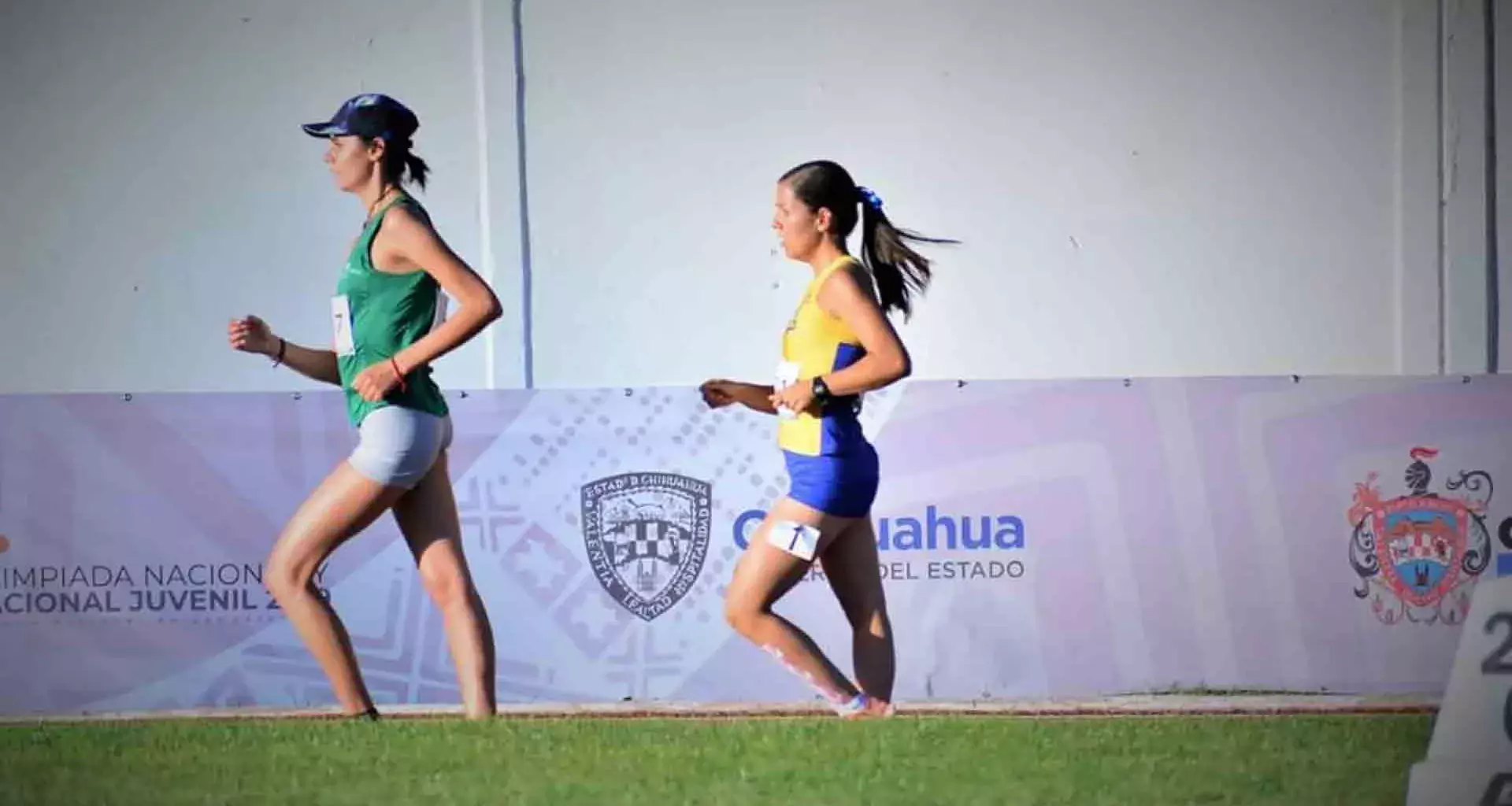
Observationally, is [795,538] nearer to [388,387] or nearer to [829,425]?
[829,425]

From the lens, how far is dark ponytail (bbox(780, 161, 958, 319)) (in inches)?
305

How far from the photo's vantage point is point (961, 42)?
13.1 m

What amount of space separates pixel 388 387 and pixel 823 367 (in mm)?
A: 1290

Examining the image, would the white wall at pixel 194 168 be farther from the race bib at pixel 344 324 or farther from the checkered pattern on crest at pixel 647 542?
the race bib at pixel 344 324

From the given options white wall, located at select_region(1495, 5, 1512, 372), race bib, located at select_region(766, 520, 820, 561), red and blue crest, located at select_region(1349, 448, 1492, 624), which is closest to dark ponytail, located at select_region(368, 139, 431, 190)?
race bib, located at select_region(766, 520, 820, 561)

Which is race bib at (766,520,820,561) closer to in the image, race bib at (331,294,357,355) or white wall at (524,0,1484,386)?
race bib at (331,294,357,355)

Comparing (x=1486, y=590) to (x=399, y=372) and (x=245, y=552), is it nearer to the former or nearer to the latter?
(x=399, y=372)

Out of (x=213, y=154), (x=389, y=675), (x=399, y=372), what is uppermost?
(x=213, y=154)

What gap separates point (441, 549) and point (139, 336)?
5.93m

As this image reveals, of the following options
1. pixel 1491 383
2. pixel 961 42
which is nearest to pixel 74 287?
pixel 961 42

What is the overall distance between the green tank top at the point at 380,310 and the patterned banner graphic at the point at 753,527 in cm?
259

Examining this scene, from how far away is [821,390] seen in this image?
748cm

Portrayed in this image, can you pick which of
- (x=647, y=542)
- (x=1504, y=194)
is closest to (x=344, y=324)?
(x=647, y=542)

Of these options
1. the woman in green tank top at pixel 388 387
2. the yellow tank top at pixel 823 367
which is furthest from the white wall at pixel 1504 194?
the woman in green tank top at pixel 388 387
